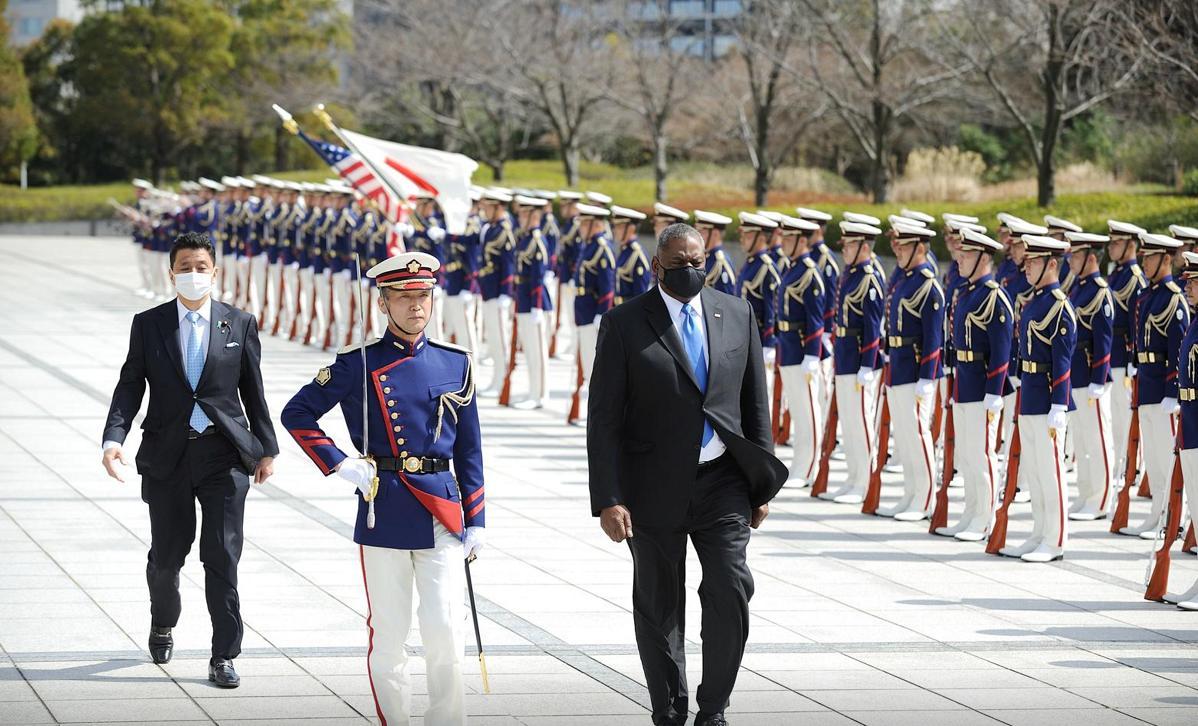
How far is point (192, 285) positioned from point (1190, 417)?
5224 mm

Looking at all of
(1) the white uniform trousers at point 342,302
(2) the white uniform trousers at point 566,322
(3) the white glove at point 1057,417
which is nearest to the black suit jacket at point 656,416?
(3) the white glove at point 1057,417

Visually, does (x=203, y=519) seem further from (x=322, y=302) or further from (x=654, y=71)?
(x=654, y=71)

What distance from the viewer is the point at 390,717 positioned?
597 centimetres

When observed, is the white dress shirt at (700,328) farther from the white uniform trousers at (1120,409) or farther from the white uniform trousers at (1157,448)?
the white uniform trousers at (1120,409)

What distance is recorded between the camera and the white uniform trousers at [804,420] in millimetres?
12852

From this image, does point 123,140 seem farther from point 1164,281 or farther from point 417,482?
point 417,482

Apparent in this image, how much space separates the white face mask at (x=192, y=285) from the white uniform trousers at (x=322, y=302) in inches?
579

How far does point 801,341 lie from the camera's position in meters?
12.9

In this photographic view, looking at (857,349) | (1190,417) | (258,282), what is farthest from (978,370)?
(258,282)

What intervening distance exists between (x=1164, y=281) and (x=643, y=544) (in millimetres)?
5956

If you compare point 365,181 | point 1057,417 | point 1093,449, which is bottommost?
point 1093,449

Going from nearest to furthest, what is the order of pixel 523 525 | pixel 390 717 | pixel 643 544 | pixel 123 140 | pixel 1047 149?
pixel 390 717
pixel 643 544
pixel 523 525
pixel 1047 149
pixel 123 140

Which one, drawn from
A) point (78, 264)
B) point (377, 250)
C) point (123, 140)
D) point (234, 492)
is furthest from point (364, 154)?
point (123, 140)

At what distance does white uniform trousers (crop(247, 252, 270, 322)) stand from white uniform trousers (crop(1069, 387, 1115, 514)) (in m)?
14.8
